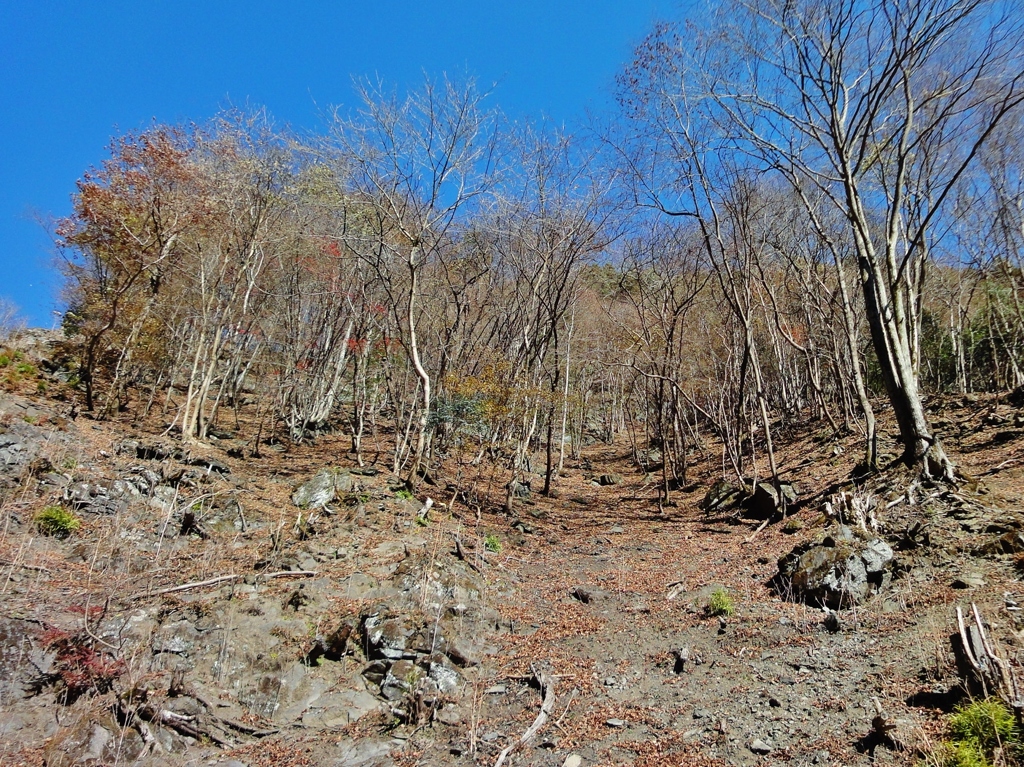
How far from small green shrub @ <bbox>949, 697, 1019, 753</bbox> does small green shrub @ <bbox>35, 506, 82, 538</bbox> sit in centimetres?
972

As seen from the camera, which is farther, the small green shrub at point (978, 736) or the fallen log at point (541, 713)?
the fallen log at point (541, 713)

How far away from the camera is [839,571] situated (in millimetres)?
6219

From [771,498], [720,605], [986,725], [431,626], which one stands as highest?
[771,498]

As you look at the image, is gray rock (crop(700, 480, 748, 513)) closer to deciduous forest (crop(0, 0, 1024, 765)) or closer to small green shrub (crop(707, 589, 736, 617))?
deciduous forest (crop(0, 0, 1024, 765))

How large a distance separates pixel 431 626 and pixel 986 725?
540cm

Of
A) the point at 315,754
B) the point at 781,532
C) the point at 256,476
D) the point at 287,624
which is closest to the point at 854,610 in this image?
the point at 781,532

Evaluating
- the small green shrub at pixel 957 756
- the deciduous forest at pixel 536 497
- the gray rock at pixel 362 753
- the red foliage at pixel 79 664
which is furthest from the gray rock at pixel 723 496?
the red foliage at pixel 79 664

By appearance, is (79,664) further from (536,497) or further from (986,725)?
(536,497)

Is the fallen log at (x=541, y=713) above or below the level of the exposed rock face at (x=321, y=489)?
below

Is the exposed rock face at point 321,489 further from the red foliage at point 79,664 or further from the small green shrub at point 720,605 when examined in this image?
the small green shrub at point 720,605

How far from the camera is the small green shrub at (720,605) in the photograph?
6603 millimetres

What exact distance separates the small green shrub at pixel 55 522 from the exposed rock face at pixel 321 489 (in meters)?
3.67

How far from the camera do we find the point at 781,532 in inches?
397

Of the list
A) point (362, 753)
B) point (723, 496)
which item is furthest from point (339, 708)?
point (723, 496)
